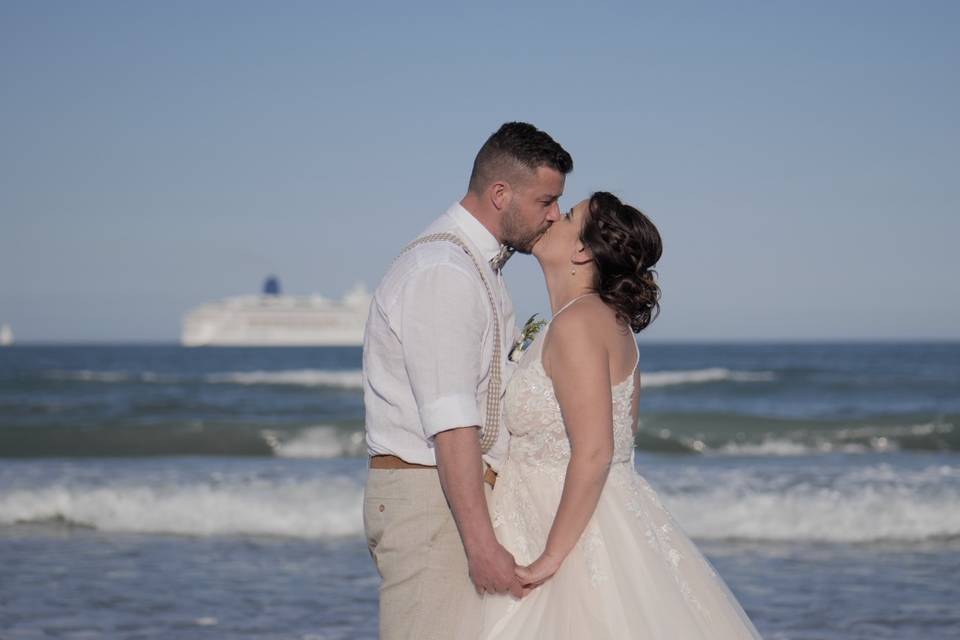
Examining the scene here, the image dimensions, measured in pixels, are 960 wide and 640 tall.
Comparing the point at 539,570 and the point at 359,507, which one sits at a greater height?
the point at 539,570

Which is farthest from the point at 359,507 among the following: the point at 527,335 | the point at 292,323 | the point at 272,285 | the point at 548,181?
the point at 272,285

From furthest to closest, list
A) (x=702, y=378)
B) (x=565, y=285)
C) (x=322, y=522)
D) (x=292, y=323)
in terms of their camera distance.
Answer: (x=292, y=323)
(x=702, y=378)
(x=322, y=522)
(x=565, y=285)

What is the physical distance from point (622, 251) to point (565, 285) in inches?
7.1

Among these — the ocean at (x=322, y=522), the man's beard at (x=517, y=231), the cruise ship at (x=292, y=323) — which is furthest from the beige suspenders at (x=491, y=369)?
the cruise ship at (x=292, y=323)

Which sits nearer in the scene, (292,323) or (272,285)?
(292,323)

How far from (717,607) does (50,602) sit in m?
4.19

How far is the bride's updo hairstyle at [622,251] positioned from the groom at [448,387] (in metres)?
0.13

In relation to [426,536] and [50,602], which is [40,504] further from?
[426,536]

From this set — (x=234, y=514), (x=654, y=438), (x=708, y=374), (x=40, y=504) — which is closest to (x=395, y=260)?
(x=234, y=514)

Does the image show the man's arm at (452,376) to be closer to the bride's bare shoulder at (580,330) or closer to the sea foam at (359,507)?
the bride's bare shoulder at (580,330)

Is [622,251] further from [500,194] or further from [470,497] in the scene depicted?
[470,497]

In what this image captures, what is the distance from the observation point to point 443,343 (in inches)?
97.6

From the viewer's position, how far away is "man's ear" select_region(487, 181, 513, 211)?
2.59 m

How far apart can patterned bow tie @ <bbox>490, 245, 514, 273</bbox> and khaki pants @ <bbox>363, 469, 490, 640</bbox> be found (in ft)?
1.67
